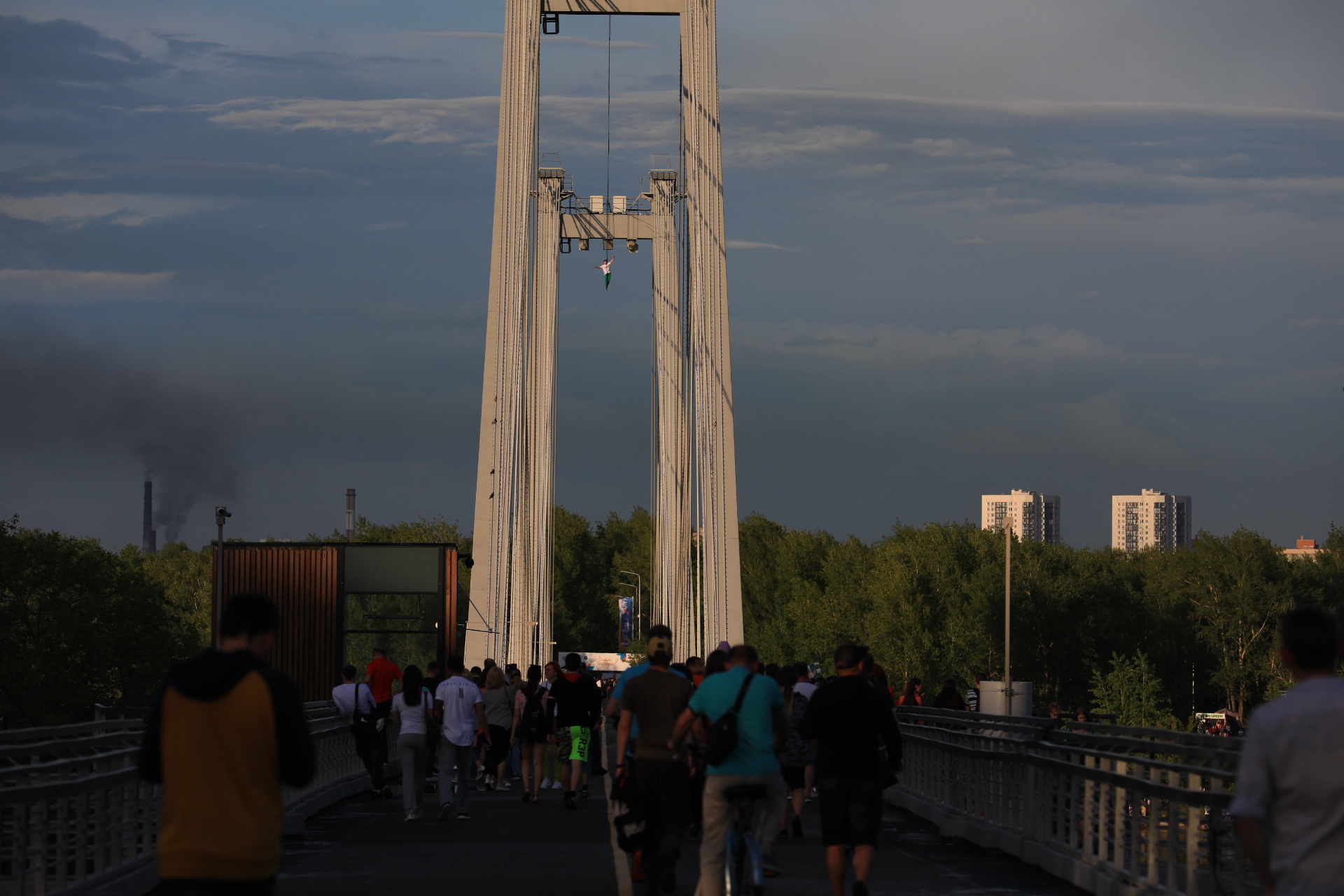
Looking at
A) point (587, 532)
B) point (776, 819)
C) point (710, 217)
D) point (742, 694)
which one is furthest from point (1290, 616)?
point (587, 532)

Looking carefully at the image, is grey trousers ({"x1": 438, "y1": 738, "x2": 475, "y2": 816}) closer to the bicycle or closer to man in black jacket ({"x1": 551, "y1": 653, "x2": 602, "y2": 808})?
man in black jacket ({"x1": 551, "y1": 653, "x2": 602, "y2": 808})

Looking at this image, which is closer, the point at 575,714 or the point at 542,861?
the point at 542,861

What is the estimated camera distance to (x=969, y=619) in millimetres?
84062

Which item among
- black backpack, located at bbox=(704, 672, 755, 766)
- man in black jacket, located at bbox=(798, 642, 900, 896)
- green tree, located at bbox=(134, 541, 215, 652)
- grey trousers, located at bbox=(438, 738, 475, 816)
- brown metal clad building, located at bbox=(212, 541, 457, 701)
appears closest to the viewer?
black backpack, located at bbox=(704, 672, 755, 766)

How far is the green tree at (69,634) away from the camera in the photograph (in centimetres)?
6494

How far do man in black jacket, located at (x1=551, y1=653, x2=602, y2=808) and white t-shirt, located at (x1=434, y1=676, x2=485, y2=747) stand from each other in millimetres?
1155

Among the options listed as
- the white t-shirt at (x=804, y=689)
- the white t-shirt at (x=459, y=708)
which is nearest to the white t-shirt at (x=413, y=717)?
the white t-shirt at (x=459, y=708)

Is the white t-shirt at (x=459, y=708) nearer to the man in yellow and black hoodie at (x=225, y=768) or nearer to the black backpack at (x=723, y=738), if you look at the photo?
the black backpack at (x=723, y=738)

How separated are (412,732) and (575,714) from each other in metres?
2.16

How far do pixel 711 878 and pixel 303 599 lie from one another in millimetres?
33512

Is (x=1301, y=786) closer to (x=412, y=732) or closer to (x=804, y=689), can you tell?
(x=804, y=689)

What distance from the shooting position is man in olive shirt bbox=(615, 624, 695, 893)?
381 inches

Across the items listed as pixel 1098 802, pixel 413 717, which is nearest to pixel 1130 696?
pixel 413 717

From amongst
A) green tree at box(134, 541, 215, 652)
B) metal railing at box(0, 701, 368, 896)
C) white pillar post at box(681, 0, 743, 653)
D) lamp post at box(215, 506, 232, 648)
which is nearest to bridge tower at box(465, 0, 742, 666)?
white pillar post at box(681, 0, 743, 653)
